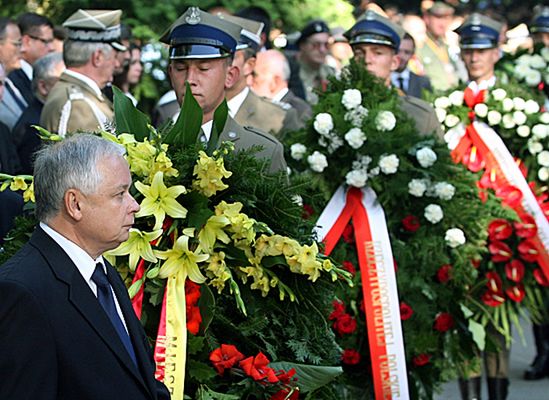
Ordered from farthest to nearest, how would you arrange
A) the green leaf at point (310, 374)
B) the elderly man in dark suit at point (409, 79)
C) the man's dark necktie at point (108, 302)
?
the elderly man in dark suit at point (409, 79), the green leaf at point (310, 374), the man's dark necktie at point (108, 302)

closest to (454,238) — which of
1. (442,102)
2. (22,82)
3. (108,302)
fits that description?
(442,102)

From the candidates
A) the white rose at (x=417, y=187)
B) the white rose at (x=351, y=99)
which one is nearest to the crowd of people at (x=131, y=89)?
the white rose at (x=351, y=99)

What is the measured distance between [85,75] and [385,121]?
70.1 inches

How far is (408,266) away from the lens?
7277mm

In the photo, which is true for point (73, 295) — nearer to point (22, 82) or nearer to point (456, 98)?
point (456, 98)

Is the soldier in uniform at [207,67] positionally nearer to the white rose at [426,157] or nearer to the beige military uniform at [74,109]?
the beige military uniform at [74,109]

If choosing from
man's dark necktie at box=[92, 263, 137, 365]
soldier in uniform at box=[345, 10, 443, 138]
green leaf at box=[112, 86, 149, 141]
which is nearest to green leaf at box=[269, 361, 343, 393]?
green leaf at box=[112, 86, 149, 141]

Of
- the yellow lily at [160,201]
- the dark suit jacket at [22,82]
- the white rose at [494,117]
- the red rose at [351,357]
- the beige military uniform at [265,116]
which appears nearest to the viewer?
the yellow lily at [160,201]

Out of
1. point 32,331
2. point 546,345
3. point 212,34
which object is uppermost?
point 212,34

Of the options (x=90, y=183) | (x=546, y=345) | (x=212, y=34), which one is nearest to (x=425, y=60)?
(x=546, y=345)

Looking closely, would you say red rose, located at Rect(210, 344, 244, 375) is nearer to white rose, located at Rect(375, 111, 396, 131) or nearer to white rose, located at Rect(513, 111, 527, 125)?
white rose, located at Rect(375, 111, 396, 131)

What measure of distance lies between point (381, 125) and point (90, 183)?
12.1 feet

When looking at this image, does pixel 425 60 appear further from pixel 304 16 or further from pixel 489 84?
pixel 489 84

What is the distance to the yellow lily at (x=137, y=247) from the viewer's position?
4.92 m
